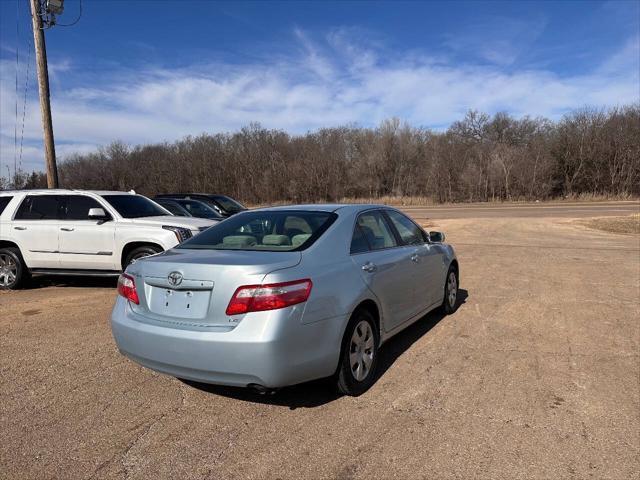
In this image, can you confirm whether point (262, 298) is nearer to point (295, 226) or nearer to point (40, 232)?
point (295, 226)

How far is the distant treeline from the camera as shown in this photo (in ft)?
156

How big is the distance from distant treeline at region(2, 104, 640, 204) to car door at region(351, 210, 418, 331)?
47.3 meters

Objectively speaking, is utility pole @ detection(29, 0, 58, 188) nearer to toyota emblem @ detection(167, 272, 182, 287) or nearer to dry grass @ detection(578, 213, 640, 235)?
toyota emblem @ detection(167, 272, 182, 287)

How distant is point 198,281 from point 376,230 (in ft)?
6.70

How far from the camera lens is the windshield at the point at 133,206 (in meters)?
8.75

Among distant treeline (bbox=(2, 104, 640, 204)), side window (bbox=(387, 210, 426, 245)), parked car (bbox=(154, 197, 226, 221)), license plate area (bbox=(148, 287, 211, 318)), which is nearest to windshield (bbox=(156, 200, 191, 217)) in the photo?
parked car (bbox=(154, 197, 226, 221))

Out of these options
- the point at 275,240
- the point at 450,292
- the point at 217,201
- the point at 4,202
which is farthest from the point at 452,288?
the point at 217,201

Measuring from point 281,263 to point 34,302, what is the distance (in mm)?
5828

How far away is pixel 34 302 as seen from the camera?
757cm

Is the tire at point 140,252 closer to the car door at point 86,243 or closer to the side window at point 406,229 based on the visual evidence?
the car door at point 86,243

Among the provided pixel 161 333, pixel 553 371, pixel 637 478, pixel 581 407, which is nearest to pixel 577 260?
pixel 553 371

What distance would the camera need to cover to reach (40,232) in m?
8.58

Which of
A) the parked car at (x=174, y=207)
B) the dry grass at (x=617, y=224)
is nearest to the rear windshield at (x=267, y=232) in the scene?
the parked car at (x=174, y=207)

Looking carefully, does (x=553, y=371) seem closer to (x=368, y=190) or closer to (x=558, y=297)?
(x=558, y=297)
